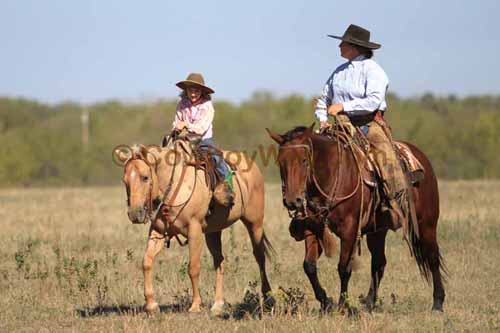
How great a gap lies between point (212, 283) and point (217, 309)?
216cm

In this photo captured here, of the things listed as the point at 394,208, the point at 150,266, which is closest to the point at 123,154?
the point at 150,266

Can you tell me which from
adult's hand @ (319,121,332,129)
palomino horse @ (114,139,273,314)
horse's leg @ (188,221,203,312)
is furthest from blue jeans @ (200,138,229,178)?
adult's hand @ (319,121,332,129)

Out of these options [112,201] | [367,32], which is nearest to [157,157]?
[367,32]

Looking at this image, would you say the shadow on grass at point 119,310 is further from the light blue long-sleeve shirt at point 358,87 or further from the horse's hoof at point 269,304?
the light blue long-sleeve shirt at point 358,87

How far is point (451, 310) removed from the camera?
Result: 10.1 metres

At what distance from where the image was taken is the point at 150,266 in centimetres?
992

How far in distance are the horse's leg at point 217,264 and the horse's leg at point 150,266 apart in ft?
2.64

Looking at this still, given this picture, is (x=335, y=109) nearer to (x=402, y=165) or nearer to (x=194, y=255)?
(x=402, y=165)

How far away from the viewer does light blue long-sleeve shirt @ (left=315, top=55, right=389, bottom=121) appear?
983 cm

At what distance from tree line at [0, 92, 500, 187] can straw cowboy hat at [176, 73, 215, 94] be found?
2342 centimetres

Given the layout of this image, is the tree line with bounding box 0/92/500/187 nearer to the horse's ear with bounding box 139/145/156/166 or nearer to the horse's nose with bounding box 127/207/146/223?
the horse's ear with bounding box 139/145/156/166

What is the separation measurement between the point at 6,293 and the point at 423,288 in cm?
529

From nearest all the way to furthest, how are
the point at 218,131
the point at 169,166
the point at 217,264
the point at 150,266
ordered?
the point at 150,266
the point at 169,166
the point at 217,264
the point at 218,131

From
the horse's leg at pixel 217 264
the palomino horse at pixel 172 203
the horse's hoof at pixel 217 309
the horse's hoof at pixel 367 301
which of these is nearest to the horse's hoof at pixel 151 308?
the palomino horse at pixel 172 203
